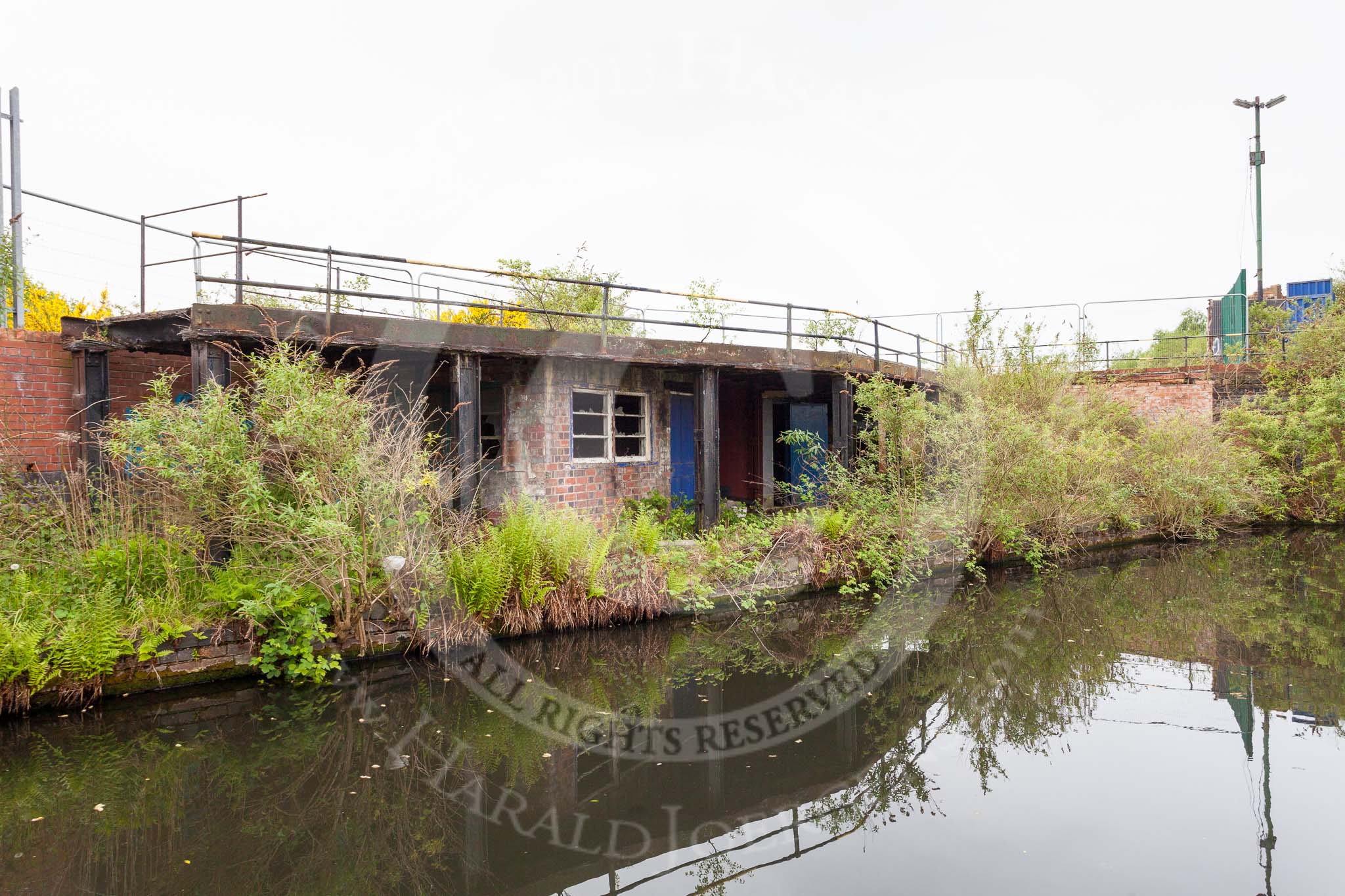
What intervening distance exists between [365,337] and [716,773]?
19.5 ft

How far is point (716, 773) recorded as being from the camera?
18.8ft

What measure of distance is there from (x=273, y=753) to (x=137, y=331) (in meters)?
5.60

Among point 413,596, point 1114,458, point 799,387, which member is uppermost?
point 799,387

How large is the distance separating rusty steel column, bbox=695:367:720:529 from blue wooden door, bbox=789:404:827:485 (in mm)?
4293

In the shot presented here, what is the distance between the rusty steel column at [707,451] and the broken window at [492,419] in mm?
2735

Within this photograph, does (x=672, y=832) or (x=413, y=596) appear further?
(x=413, y=596)

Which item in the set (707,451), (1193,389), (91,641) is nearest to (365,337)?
(91,641)

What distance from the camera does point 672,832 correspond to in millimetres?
4918

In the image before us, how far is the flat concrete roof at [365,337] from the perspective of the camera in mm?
8227

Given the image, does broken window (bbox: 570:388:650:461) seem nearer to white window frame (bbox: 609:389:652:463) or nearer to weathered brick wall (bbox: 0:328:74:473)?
white window frame (bbox: 609:389:652:463)

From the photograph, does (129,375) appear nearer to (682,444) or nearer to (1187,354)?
(682,444)

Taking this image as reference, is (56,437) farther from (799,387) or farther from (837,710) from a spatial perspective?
(799,387)

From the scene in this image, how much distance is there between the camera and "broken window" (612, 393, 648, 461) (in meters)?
12.4

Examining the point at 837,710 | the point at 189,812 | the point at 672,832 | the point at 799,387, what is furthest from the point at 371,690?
the point at 799,387
